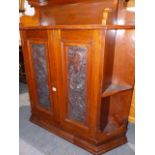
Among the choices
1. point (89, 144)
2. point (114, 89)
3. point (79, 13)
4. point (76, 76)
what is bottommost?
point (89, 144)

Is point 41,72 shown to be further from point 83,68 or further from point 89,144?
point 89,144

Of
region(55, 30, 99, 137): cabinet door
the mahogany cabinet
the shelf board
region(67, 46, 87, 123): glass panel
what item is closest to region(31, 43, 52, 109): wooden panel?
the mahogany cabinet

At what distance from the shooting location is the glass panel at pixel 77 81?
173cm

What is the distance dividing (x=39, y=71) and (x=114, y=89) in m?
0.88

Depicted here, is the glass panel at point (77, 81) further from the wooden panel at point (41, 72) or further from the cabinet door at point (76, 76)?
the wooden panel at point (41, 72)

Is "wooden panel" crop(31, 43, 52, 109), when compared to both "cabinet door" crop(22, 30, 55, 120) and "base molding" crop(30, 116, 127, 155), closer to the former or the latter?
"cabinet door" crop(22, 30, 55, 120)

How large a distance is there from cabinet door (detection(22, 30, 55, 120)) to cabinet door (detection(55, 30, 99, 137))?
17 cm

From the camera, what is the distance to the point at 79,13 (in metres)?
2.05

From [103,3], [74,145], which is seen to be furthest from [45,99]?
[103,3]

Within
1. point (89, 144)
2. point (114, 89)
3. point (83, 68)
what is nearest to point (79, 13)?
point (83, 68)

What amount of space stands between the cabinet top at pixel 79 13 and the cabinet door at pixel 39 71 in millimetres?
289
